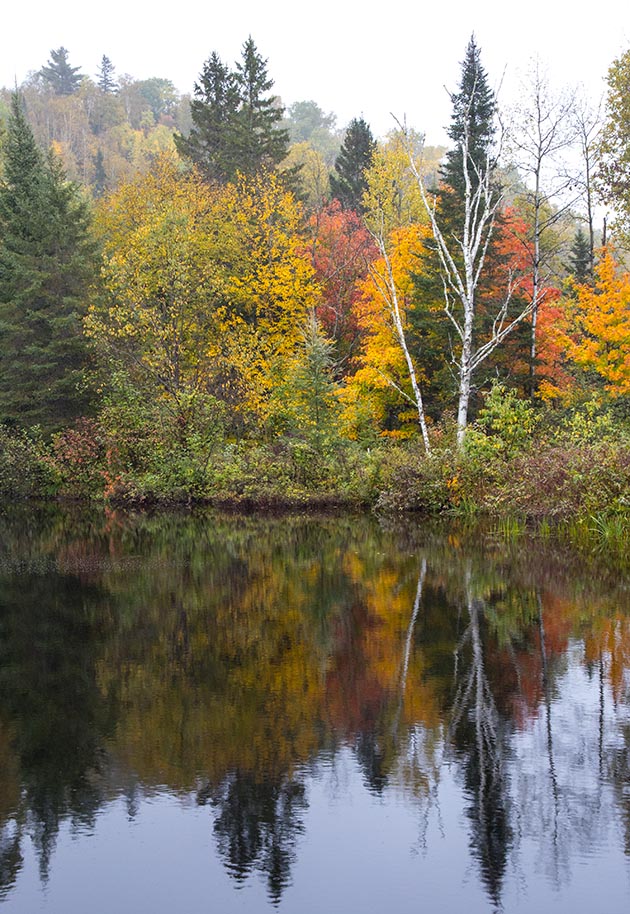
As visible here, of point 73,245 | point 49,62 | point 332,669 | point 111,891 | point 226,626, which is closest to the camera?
point 111,891

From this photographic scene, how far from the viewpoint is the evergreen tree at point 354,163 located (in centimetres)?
5281

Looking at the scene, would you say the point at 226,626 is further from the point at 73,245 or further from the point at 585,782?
the point at 73,245

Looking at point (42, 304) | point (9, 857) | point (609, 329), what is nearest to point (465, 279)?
point (609, 329)

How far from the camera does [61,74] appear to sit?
363 ft

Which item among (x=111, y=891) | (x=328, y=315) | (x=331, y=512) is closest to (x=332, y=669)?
(x=111, y=891)

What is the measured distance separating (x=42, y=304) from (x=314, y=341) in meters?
12.8

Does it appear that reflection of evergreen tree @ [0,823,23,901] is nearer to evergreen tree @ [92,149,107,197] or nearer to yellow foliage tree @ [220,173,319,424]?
yellow foliage tree @ [220,173,319,424]

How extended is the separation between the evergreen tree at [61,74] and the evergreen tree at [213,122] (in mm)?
67245

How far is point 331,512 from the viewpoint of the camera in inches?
989

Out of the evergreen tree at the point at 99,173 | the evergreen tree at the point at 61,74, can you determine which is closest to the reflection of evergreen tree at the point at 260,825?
the evergreen tree at the point at 99,173

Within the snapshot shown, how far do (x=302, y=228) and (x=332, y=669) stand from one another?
3384cm

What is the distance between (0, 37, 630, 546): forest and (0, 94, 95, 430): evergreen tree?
0.09 m

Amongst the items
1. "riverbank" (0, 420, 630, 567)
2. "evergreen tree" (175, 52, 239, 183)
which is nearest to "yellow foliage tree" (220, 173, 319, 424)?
"riverbank" (0, 420, 630, 567)

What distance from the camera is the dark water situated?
17.4 ft
